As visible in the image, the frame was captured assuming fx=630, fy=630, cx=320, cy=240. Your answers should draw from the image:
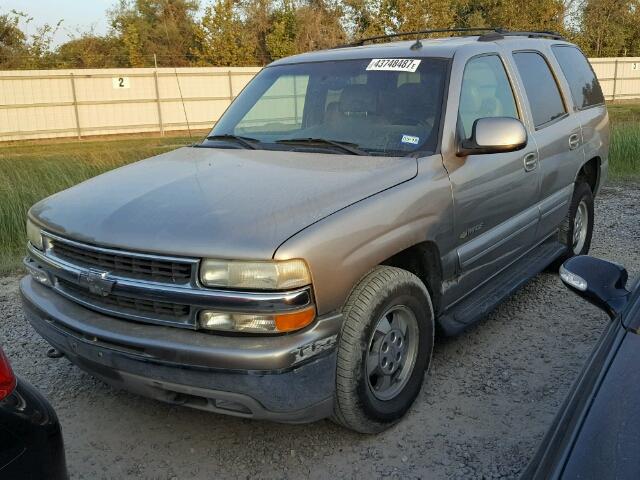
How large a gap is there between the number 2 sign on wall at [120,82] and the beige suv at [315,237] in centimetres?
1929

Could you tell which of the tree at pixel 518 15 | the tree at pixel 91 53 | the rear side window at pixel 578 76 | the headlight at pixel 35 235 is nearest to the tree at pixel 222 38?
the tree at pixel 91 53

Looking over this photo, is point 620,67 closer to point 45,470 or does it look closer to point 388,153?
point 388,153

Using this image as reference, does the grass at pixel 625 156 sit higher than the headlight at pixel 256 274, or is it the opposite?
the headlight at pixel 256 274

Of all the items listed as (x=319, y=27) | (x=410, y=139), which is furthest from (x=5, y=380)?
(x=319, y=27)

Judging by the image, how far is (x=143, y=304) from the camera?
270 centimetres

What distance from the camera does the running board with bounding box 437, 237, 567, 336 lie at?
11.6ft

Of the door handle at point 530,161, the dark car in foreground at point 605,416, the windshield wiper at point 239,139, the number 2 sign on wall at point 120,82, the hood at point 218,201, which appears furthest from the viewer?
the number 2 sign on wall at point 120,82

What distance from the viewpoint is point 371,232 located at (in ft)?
9.22

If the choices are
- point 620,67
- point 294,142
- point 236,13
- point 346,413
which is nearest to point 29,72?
point 236,13

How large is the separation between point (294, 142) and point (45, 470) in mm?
2328

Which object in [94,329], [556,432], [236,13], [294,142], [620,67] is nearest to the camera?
[556,432]

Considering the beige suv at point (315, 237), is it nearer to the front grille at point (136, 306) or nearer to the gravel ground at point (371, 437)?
the front grille at point (136, 306)

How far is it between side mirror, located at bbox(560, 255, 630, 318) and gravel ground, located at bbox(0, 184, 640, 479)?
1028 millimetres

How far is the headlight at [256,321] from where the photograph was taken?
2.50 metres
